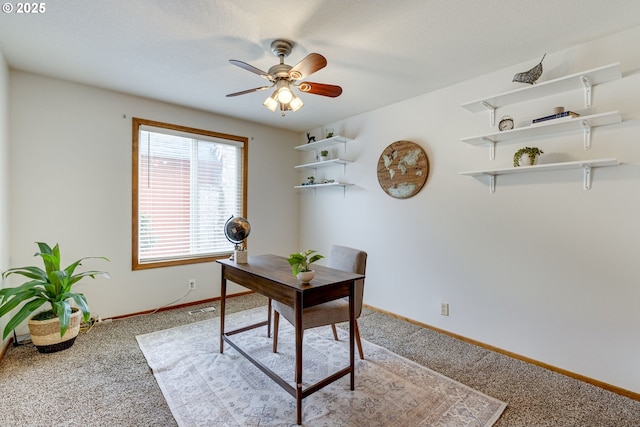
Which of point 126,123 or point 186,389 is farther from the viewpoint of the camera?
point 126,123

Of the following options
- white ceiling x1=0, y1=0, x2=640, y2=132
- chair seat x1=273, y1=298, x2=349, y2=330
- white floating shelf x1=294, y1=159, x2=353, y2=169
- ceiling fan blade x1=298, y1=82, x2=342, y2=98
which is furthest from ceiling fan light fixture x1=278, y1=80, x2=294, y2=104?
white floating shelf x1=294, y1=159, x2=353, y2=169

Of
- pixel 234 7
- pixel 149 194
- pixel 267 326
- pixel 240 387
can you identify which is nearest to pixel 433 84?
pixel 234 7

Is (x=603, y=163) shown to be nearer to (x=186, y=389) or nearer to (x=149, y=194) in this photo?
(x=186, y=389)

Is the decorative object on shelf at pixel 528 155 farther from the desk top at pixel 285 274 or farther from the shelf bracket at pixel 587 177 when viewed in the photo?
the desk top at pixel 285 274

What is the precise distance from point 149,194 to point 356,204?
2.52 meters

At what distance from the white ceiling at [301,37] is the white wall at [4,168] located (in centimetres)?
20

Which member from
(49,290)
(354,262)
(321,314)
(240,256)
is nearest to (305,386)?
(321,314)

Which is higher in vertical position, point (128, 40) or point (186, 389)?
point (128, 40)

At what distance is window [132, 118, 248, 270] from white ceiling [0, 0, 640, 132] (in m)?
0.75

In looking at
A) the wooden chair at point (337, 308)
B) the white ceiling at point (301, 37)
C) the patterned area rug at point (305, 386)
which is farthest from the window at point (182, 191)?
the wooden chair at point (337, 308)

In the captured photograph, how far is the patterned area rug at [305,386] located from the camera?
69.0 inches

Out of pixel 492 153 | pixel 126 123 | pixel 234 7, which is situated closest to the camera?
pixel 234 7

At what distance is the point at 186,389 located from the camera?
2010 millimetres

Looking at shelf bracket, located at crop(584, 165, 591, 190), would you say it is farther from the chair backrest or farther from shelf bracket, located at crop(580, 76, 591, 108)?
the chair backrest
